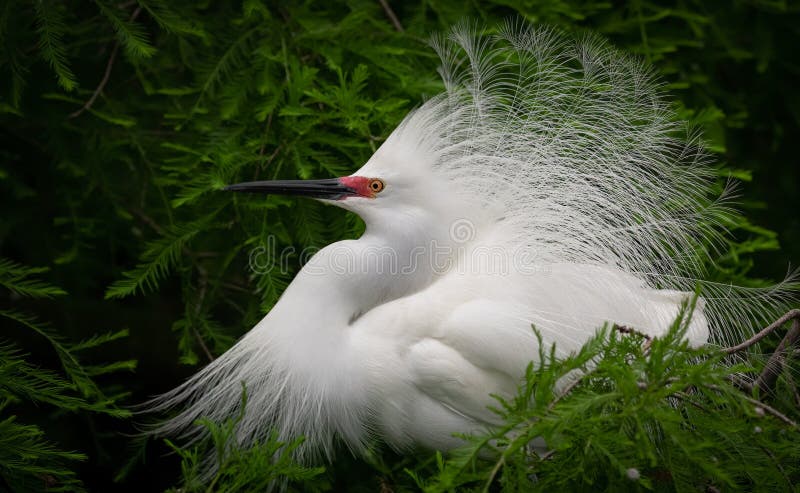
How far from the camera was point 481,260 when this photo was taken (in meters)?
1.99

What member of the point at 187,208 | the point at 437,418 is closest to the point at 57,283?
the point at 187,208

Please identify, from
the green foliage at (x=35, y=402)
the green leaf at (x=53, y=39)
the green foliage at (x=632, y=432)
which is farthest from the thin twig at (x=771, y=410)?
the green leaf at (x=53, y=39)

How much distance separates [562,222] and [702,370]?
31.4 inches

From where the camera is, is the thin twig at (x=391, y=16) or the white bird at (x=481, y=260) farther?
the thin twig at (x=391, y=16)

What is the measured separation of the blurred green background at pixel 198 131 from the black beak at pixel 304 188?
0.19 m

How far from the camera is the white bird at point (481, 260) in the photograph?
1.84 metres

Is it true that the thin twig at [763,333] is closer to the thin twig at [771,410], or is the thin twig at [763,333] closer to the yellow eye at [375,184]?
the thin twig at [771,410]

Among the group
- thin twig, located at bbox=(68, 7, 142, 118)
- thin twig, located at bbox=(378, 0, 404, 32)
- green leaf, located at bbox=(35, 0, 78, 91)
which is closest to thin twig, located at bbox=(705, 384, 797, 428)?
thin twig, located at bbox=(378, 0, 404, 32)

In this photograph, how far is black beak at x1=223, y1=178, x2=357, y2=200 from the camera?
6.44 feet

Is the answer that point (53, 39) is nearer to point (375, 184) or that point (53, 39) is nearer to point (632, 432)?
point (375, 184)

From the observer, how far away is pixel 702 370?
1299 mm

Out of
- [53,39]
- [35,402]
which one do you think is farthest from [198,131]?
[35,402]

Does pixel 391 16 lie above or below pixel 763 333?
above

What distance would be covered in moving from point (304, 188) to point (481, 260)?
21.7 inches
